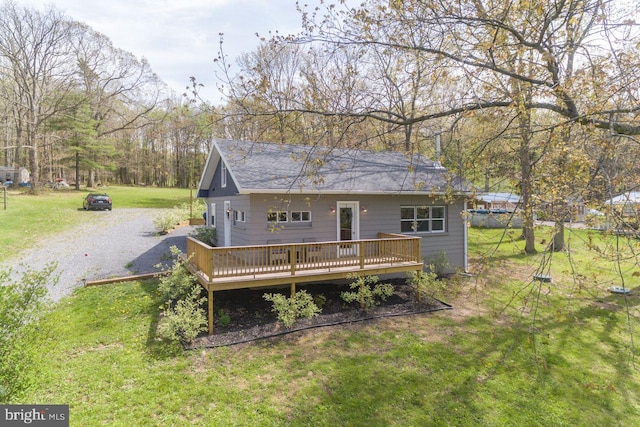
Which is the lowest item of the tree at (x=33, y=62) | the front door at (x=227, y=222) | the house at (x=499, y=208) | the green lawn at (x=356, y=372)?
the green lawn at (x=356, y=372)

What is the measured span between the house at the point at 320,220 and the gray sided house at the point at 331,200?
0.03 m

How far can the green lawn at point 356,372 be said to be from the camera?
511 centimetres

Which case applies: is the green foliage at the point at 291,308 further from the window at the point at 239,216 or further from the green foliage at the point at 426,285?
the green foliage at the point at 426,285

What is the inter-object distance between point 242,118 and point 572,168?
5.36 meters

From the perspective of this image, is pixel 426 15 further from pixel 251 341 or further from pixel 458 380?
pixel 251 341

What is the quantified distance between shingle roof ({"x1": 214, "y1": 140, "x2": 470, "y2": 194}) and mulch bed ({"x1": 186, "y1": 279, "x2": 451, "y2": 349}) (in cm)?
320

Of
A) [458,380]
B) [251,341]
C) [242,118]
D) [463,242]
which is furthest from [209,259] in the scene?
[463,242]

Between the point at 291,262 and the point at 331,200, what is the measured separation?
120 inches

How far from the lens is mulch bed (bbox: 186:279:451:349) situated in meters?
7.54

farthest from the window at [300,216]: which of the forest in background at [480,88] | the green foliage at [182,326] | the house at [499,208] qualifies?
the house at [499,208]

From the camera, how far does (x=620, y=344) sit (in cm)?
812

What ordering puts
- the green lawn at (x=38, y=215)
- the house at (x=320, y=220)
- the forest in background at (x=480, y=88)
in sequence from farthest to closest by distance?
the green lawn at (x=38, y=215) < the house at (x=320, y=220) < the forest in background at (x=480, y=88)

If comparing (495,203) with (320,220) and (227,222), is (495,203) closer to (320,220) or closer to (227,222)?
(320,220)

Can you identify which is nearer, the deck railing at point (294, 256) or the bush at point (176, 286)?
the deck railing at point (294, 256)
